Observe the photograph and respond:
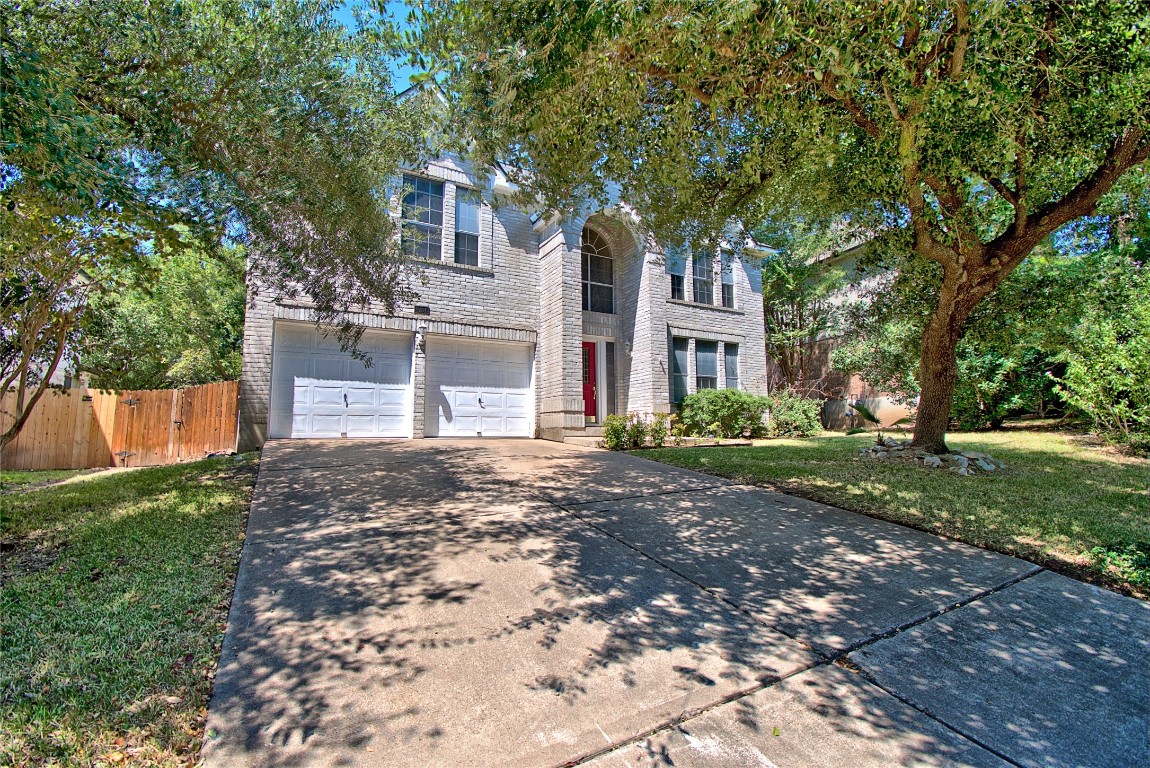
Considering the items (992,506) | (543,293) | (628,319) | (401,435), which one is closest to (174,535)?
(401,435)

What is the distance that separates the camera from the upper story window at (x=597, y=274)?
14.1 m

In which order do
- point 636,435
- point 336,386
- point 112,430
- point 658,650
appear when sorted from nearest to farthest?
point 658,650 < point 636,435 < point 336,386 < point 112,430

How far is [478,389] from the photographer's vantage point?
12.3 meters

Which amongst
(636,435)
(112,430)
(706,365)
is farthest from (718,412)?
(112,430)

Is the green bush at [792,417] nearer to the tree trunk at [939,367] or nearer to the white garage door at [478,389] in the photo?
the tree trunk at [939,367]

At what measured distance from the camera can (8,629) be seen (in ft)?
8.77

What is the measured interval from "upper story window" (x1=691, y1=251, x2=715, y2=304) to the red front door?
11.8 feet

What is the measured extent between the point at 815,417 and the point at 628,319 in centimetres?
673

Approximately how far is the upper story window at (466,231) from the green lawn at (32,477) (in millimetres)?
8626

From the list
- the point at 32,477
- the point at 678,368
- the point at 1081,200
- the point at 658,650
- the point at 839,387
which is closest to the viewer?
the point at 658,650

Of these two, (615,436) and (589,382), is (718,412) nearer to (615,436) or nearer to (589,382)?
(589,382)

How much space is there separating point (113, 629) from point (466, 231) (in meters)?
10.7

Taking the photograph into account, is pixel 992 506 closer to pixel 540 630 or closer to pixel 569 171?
pixel 540 630

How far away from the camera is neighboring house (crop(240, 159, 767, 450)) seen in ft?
34.5
